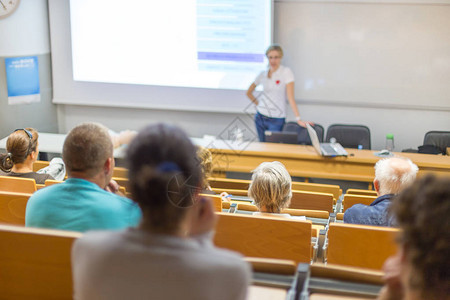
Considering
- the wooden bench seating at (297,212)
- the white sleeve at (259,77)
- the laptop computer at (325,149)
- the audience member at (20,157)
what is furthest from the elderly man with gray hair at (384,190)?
the white sleeve at (259,77)

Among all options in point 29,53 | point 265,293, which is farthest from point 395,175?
point 29,53

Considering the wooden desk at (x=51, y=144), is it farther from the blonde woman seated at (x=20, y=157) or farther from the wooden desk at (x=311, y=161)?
the blonde woman seated at (x=20, y=157)

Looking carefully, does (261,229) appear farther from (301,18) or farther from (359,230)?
(301,18)

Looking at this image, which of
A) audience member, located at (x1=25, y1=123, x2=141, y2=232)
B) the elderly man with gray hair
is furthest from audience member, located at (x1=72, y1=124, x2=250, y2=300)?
the elderly man with gray hair

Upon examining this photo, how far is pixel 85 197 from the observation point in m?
1.97

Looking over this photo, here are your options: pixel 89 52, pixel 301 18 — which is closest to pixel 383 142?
pixel 301 18

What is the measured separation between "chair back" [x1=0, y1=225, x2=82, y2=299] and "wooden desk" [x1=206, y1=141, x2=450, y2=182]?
12.8 ft

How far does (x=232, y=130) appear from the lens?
7.48 meters

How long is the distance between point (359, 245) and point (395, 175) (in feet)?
3.21

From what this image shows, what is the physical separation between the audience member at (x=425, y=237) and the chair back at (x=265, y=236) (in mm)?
1157

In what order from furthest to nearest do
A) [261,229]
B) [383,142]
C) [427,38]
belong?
[383,142] < [427,38] < [261,229]

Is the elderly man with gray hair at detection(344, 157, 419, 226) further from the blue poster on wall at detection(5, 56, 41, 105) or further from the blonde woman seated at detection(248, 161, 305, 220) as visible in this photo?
the blue poster on wall at detection(5, 56, 41, 105)

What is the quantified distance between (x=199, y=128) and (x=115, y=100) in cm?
139

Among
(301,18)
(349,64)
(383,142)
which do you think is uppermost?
(301,18)
